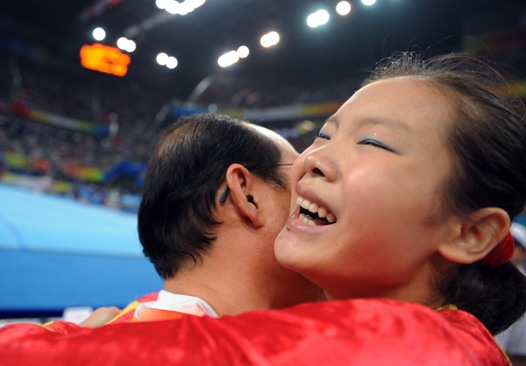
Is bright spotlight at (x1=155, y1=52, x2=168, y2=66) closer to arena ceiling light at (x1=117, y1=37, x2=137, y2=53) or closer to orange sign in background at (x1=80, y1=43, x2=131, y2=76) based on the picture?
arena ceiling light at (x1=117, y1=37, x2=137, y2=53)

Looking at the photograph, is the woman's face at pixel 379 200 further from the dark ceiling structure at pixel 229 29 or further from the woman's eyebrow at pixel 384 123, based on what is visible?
the dark ceiling structure at pixel 229 29

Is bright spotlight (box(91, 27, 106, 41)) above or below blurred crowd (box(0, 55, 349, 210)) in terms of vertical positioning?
above

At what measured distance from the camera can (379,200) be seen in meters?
0.73

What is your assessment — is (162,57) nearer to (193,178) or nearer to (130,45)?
(130,45)

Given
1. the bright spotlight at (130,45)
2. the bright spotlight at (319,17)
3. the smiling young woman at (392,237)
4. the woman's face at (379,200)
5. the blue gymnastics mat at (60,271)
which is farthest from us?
the bright spotlight at (130,45)

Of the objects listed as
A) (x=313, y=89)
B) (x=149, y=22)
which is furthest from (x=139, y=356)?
(x=313, y=89)

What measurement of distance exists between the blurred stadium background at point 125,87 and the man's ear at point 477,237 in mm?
725

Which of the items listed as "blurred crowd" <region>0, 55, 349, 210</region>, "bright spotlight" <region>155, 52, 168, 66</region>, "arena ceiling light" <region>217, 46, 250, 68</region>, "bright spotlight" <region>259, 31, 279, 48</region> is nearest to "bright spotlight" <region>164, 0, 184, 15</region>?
"bright spotlight" <region>259, 31, 279, 48</region>

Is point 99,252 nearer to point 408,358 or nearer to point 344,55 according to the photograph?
point 408,358

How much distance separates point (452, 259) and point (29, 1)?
56.9 ft

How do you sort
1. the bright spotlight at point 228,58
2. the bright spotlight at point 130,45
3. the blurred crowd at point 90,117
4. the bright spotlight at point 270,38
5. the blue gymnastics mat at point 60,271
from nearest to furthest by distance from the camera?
the blue gymnastics mat at point 60,271 → the bright spotlight at point 270,38 → the bright spotlight at point 228,58 → the bright spotlight at point 130,45 → the blurred crowd at point 90,117

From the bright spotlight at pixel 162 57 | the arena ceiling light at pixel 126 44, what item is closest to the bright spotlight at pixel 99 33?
the arena ceiling light at pixel 126 44

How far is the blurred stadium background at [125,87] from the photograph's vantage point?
3.06m

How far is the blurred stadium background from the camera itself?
3057 millimetres
